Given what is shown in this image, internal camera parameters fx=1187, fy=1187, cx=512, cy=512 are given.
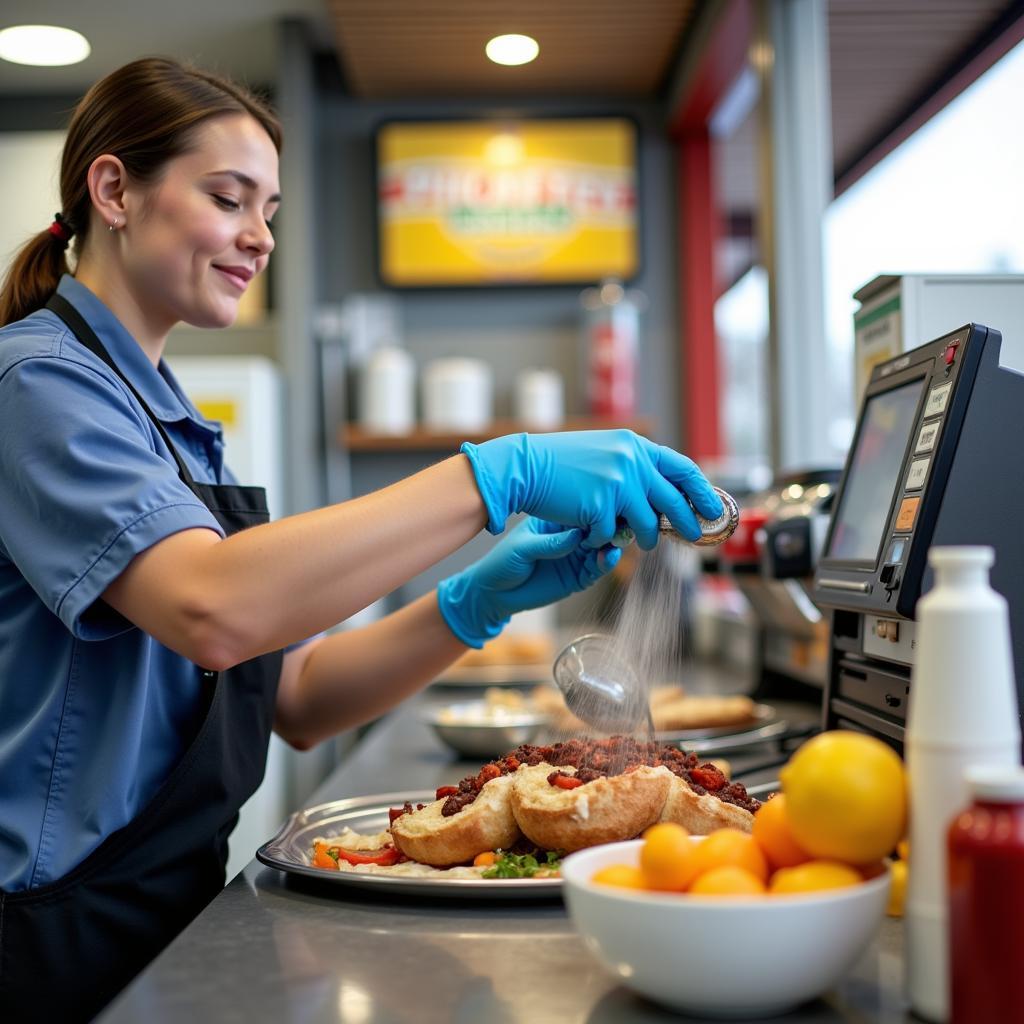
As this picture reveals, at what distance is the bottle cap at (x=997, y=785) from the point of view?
0.58m

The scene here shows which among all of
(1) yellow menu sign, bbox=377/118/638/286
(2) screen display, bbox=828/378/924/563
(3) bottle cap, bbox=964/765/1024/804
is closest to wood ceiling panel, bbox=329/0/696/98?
(1) yellow menu sign, bbox=377/118/638/286

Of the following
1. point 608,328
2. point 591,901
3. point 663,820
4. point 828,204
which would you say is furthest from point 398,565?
point 608,328

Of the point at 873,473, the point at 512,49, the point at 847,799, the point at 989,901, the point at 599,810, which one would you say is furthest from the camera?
the point at 512,49

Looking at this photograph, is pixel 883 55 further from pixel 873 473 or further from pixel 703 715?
pixel 873 473

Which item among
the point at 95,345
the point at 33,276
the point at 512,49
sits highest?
the point at 512,49

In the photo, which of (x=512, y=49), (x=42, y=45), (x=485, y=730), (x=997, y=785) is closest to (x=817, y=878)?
(x=997, y=785)

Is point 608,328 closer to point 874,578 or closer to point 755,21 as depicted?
point 755,21

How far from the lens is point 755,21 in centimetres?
309

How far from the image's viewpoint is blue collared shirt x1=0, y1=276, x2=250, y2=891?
1038 mm

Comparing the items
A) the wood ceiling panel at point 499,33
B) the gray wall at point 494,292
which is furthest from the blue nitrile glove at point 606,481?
the gray wall at point 494,292

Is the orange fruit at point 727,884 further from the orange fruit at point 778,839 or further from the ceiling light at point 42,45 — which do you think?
the ceiling light at point 42,45

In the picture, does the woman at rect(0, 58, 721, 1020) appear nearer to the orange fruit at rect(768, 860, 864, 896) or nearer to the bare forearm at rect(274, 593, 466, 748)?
the bare forearm at rect(274, 593, 466, 748)

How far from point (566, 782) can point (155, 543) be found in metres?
0.41

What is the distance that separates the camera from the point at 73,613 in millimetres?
1036
